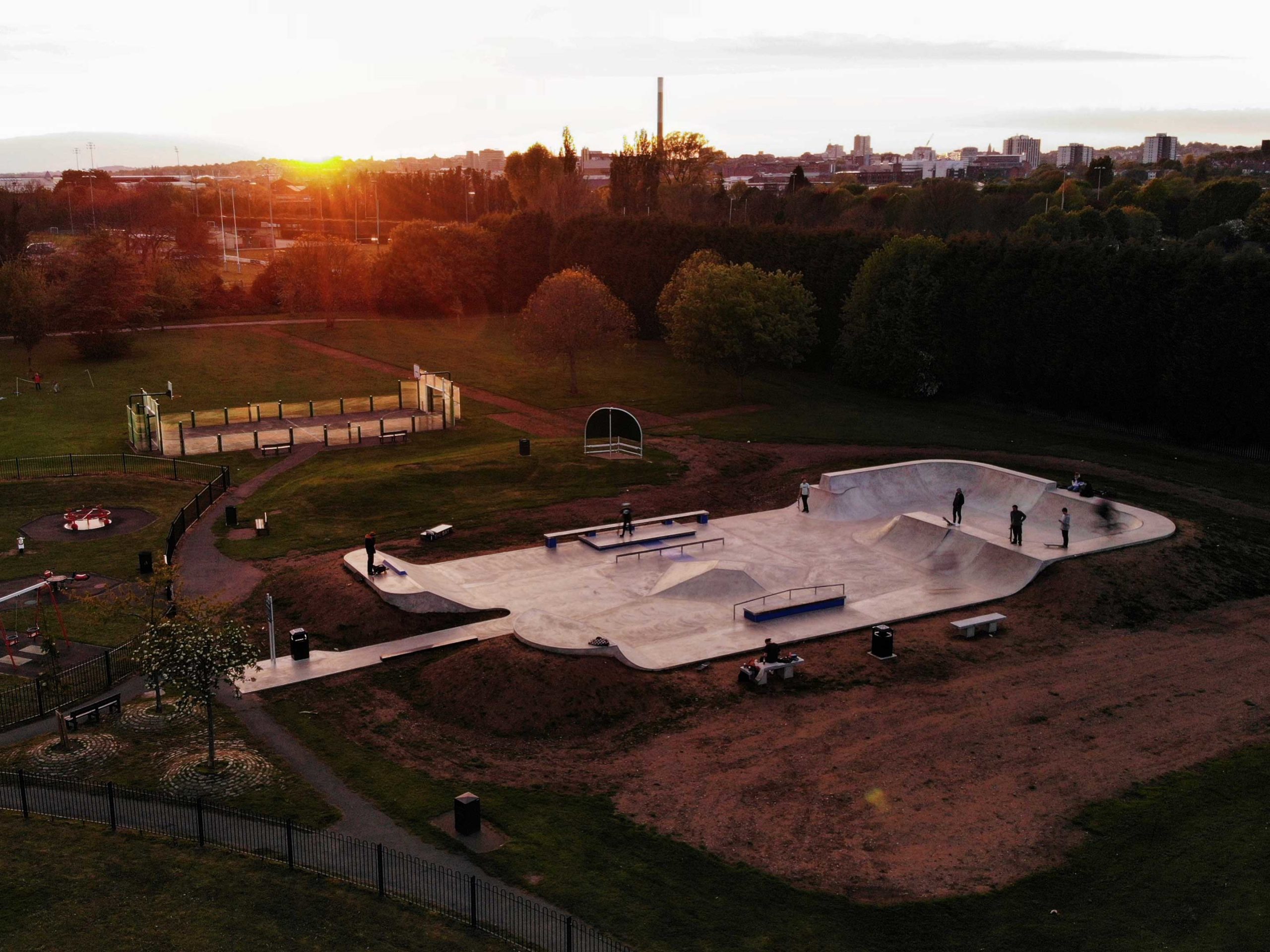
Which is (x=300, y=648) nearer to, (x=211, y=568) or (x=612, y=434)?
(x=211, y=568)

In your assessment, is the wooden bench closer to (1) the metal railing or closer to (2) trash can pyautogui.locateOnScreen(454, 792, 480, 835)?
(1) the metal railing

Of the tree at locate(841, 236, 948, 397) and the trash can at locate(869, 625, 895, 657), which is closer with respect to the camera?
the trash can at locate(869, 625, 895, 657)

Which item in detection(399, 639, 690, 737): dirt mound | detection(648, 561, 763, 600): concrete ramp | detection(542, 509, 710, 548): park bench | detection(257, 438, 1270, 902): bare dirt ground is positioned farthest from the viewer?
detection(542, 509, 710, 548): park bench

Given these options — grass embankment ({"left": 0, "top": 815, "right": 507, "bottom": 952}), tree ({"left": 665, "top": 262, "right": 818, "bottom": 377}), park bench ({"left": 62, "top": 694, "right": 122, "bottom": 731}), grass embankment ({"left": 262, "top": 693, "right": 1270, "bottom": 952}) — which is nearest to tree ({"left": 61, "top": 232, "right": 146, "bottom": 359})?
tree ({"left": 665, "top": 262, "right": 818, "bottom": 377})

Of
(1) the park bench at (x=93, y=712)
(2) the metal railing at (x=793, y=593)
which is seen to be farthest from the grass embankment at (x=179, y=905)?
(2) the metal railing at (x=793, y=593)

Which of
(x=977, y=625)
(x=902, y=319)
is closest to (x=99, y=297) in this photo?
(x=902, y=319)

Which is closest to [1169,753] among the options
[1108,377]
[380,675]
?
[380,675]
